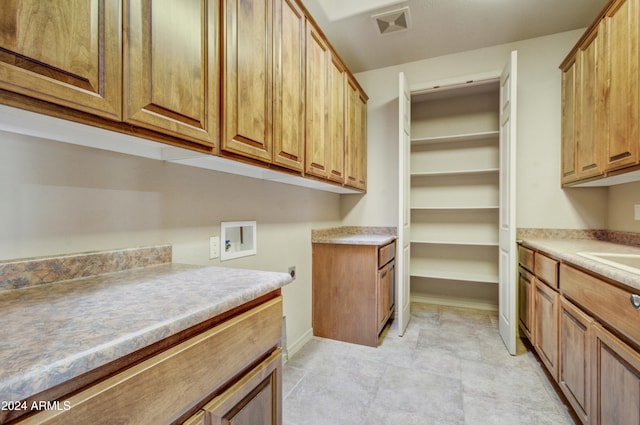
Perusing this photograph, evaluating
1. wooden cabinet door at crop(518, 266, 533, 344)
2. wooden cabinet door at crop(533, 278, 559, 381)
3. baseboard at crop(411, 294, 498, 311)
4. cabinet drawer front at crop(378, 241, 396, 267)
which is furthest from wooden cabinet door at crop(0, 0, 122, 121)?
baseboard at crop(411, 294, 498, 311)

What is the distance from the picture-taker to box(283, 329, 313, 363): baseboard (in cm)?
209

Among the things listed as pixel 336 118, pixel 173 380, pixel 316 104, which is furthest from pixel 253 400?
pixel 336 118

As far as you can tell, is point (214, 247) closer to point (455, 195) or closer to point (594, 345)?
point (594, 345)

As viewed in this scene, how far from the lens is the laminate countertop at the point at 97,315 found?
43 centimetres

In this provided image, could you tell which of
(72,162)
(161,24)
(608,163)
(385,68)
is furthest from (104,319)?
(385,68)

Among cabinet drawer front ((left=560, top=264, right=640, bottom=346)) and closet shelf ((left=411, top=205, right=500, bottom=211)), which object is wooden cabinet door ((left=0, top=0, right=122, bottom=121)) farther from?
closet shelf ((left=411, top=205, right=500, bottom=211))

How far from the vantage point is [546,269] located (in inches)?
70.7

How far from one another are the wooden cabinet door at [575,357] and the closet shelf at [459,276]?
1308 millimetres

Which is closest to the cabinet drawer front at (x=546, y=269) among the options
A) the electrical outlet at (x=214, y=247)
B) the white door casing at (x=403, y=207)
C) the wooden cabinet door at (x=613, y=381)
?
the wooden cabinet door at (x=613, y=381)

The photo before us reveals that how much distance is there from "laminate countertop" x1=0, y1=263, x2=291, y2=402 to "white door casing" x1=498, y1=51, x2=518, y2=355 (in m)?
2.01

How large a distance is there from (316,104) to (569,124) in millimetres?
2135

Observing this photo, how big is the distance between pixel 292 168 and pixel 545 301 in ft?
5.99

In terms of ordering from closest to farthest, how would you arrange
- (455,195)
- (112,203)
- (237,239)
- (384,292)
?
1. (112,203)
2. (237,239)
3. (384,292)
4. (455,195)

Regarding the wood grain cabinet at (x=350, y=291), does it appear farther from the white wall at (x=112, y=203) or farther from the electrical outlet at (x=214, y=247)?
the electrical outlet at (x=214, y=247)
